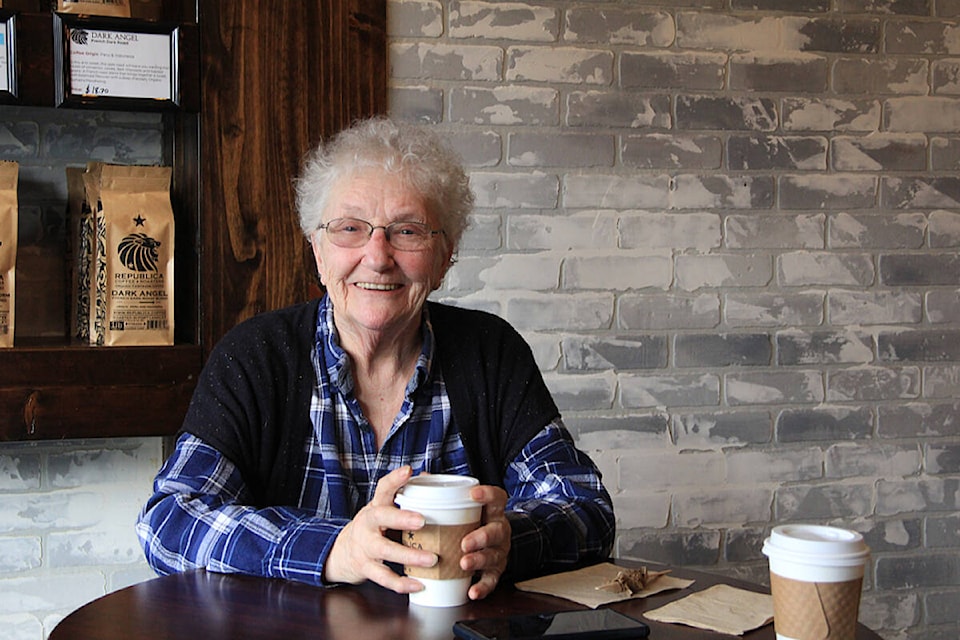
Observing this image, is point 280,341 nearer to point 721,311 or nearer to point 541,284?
point 541,284

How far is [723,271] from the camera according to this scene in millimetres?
2660

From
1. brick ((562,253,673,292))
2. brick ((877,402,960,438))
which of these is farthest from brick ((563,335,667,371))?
brick ((877,402,960,438))

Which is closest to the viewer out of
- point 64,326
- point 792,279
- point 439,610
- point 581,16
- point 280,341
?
point 439,610

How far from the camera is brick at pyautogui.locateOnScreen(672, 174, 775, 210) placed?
2.62 meters

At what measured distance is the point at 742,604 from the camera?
4.34 ft

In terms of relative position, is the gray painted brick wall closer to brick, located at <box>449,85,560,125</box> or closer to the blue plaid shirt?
brick, located at <box>449,85,560,125</box>

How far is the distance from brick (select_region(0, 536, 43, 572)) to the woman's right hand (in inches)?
49.9

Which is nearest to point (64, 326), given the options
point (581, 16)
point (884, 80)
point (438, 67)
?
point (438, 67)

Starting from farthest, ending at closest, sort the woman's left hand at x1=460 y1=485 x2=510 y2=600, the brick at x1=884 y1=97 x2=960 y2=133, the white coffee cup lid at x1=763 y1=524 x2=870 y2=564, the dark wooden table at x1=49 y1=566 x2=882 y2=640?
the brick at x1=884 y1=97 x2=960 y2=133, the woman's left hand at x1=460 y1=485 x2=510 y2=600, the dark wooden table at x1=49 y1=566 x2=882 y2=640, the white coffee cup lid at x1=763 y1=524 x2=870 y2=564

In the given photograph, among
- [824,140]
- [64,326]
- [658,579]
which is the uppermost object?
[824,140]

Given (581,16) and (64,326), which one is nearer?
(64,326)

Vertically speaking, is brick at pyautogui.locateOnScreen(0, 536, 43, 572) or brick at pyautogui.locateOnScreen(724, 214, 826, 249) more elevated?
brick at pyautogui.locateOnScreen(724, 214, 826, 249)

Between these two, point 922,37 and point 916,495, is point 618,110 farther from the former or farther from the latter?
point 916,495

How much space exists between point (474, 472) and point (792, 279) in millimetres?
1268
